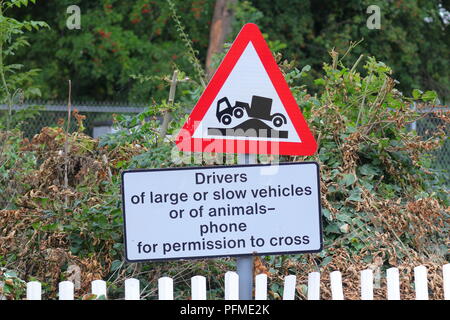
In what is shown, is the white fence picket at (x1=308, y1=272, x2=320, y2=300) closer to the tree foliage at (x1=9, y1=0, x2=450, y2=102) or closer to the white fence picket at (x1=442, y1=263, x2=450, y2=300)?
the white fence picket at (x1=442, y1=263, x2=450, y2=300)

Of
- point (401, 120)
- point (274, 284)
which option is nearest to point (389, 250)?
point (274, 284)

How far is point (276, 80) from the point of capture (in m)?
3.48

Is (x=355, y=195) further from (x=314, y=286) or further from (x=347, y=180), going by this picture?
(x=314, y=286)

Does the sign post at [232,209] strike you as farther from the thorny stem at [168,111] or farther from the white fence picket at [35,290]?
the thorny stem at [168,111]

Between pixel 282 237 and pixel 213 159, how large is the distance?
5.01ft

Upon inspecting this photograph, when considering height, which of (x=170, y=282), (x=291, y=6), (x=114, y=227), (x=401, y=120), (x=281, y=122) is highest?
(x=291, y=6)

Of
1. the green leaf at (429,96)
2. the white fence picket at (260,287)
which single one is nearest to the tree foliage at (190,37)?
the green leaf at (429,96)

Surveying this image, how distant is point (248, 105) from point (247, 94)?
0.05m

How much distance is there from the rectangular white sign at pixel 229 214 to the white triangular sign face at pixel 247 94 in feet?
0.63

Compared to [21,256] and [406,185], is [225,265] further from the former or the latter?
[406,185]

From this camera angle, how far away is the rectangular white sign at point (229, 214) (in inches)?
132

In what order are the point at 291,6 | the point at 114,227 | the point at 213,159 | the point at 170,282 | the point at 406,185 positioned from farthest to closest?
the point at 291,6 → the point at 406,185 → the point at 213,159 → the point at 114,227 → the point at 170,282

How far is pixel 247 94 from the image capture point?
3479mm

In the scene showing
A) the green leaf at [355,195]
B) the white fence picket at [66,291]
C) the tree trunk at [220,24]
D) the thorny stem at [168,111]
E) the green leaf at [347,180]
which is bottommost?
the white fence picket at [66,291]
